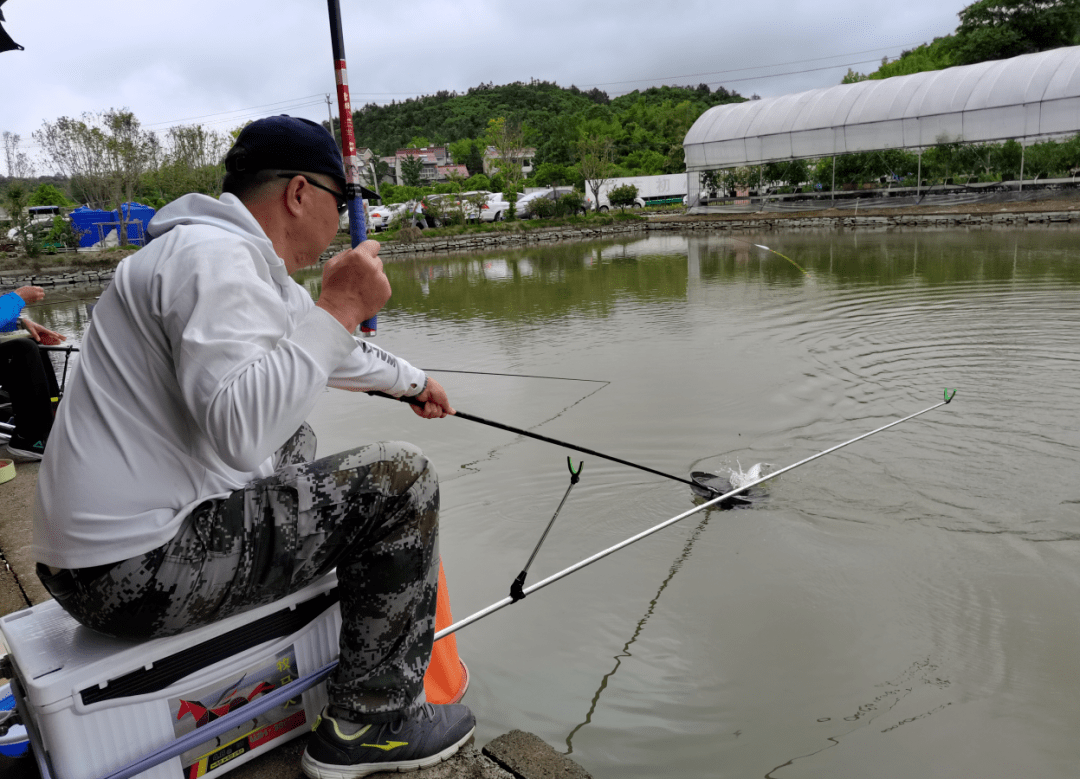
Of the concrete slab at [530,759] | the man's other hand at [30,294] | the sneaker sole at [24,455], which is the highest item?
the man's other hand at [30,294]

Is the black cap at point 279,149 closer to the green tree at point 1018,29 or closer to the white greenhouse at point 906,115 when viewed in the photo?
the white greenhouse at point 906,115

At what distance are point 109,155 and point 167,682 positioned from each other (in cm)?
2763

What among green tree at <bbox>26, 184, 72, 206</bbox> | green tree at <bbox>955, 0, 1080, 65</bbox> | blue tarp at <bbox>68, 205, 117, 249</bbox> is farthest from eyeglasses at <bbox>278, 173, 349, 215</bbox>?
green tree at <bbox>955, 0, 1080, 65</bbox>

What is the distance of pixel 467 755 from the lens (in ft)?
5.34

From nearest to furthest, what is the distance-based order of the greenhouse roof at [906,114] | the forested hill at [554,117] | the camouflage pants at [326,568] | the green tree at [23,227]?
the camouflage pants at [326,568] < the green tree at [23,227] < the greenhouse roof at [906,114] < the forested hill at [554,117]

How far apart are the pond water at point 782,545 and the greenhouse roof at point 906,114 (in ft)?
58.8

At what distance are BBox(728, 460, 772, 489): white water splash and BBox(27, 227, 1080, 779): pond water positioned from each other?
4.6 inches

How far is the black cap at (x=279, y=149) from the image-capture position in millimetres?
1422

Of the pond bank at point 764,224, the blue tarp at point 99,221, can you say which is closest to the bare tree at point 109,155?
the blue tarp at point 99,221

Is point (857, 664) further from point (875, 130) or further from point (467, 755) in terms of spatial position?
point (875, 130)

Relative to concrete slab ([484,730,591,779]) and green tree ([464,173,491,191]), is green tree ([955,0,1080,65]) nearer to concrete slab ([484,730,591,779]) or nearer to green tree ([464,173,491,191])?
green tree ([464,173,491,191])

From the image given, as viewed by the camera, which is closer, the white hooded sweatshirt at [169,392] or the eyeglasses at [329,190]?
the white hooded sweatshirt at [169,392]

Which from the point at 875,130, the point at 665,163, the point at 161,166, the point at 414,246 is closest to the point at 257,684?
the point at 414,246

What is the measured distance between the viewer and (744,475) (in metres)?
4.00
